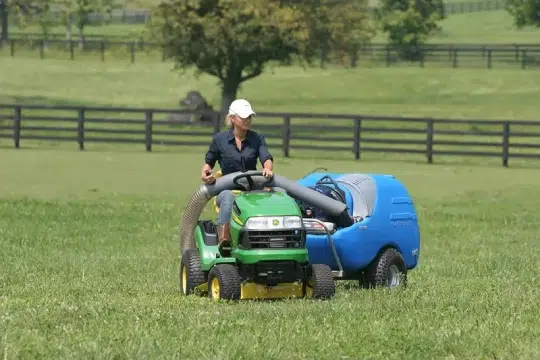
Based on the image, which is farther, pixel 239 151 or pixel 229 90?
pixel 229 90

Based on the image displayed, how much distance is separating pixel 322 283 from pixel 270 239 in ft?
2.01

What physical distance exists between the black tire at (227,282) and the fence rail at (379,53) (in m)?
60.2

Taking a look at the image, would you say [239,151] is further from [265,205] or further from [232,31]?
[232,31]

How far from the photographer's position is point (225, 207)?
10.7 meters

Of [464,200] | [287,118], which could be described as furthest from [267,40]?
[464,200]

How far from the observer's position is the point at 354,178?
12109mm

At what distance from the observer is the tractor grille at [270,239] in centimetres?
1030

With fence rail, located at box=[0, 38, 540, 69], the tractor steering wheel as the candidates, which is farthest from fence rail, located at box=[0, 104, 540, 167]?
the tractor steering wheel

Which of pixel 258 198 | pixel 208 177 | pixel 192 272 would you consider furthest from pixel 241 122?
pixel 192 272

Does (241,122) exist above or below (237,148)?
above

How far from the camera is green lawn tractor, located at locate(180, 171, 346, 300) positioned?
406 inches

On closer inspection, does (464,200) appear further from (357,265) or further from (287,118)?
(357,265)

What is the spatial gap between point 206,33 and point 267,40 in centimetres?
219

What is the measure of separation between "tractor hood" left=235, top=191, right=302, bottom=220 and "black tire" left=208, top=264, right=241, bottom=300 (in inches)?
18.0
